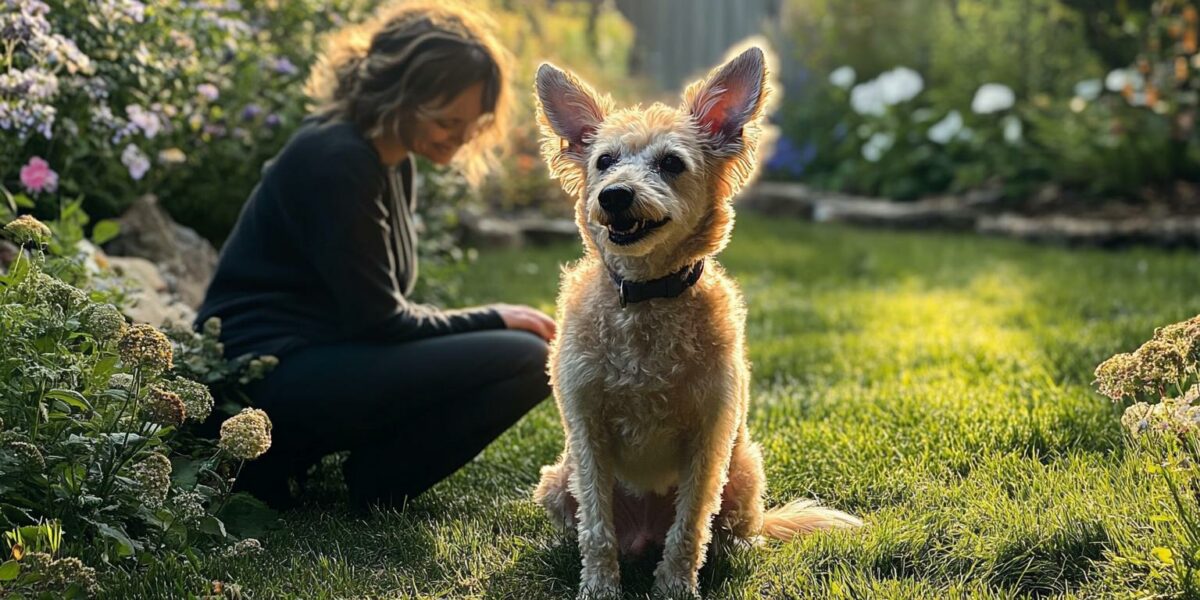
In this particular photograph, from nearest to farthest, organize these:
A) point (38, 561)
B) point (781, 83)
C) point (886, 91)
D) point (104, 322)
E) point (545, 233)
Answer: point (38, 561) < point (104, 322) < point (545, 233) < point (886, 91) < point (781, 83)

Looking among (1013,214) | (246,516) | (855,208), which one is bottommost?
(855,208)

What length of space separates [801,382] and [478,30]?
82.2 inches

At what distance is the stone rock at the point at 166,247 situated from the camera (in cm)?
464

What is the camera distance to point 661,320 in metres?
2.76

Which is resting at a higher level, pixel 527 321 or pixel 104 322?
pixel 104 322

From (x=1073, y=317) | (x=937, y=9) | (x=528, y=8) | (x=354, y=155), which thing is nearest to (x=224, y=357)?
(x=354, y=155)

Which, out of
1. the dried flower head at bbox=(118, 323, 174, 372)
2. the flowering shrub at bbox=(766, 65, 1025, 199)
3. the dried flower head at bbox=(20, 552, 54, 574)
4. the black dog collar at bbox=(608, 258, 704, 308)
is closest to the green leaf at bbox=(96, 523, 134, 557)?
the dried flower head at bbox=(20, 552, 54, 574)

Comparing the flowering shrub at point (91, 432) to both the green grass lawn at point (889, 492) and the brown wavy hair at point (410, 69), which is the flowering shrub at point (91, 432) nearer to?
the green grass lawn at point (889, 492)

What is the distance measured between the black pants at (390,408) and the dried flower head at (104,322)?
0.75 meters

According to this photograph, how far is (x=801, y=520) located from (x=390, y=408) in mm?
1263

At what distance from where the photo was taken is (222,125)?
488 cm

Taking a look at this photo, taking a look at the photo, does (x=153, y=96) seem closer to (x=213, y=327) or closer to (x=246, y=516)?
(x=213, y=327)

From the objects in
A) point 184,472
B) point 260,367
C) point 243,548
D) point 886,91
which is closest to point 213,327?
point 260,367

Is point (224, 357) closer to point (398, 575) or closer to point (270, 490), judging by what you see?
point (270, 490)
